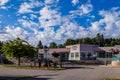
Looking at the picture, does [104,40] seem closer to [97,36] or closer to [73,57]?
[97,36]

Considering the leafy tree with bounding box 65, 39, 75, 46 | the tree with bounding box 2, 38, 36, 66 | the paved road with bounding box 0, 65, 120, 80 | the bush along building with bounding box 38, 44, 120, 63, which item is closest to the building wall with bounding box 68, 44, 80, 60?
the bush along building with bounding box 38, 44, 120, 63

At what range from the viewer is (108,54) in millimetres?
88438

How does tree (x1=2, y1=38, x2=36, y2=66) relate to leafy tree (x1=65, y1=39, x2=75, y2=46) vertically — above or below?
below

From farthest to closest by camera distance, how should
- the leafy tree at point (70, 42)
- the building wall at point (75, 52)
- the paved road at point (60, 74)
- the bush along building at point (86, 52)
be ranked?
the leafy tree at point (70, 42)
the building wall at point (75, 52)
the bush along building at point (86, 52)
the paved road at point (60, 74)

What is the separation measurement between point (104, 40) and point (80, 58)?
242ft

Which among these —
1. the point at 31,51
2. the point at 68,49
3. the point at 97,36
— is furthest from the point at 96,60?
the point at 97,36

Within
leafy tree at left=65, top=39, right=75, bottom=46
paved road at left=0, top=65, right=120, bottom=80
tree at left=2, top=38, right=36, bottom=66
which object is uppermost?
leafy tree at left=65, top=39, right=75, bottom=46

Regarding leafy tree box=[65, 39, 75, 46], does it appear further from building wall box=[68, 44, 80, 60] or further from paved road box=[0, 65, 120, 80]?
paved road box=[0, 65, 120, 80]

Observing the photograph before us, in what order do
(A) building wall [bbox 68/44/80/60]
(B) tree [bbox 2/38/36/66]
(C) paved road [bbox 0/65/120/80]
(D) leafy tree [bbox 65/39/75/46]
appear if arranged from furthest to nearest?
(D) leafy tree [bbox 65/39/75/46] → (A) building wall [bbox 68/44/80/60] → (B) tree [bbox 2/38/36/66] → (C) paved road [bbox 0/65/120/80]

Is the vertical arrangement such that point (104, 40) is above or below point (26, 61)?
above

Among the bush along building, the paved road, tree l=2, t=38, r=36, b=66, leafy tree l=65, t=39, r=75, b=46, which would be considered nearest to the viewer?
the paved road

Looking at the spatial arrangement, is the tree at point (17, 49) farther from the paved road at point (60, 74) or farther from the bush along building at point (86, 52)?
the bush along building at point (86, 52)

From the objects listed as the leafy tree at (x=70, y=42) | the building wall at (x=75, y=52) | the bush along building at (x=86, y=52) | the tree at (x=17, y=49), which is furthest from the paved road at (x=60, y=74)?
the leafy tree at (x=70, y=42)

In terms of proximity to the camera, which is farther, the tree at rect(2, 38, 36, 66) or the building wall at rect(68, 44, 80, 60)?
the building wall at rect(68, 44, 80, 60)
